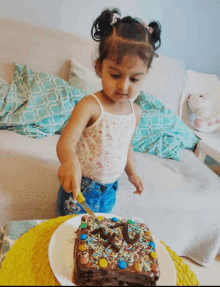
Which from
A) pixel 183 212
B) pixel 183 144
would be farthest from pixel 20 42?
pixel 183 212

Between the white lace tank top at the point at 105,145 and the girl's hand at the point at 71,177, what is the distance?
0.27 m

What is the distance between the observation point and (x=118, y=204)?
107cm

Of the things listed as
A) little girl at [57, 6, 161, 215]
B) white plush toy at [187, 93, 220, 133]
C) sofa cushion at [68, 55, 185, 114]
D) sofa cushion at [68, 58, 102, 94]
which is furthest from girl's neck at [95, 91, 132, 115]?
white plush toy at [187, 93, 220, 133]

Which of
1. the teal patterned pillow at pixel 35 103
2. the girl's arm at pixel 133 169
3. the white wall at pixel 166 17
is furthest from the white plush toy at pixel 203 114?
the girl's arm at pixel 133 169

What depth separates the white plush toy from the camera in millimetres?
1819

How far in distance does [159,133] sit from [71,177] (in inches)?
41.6

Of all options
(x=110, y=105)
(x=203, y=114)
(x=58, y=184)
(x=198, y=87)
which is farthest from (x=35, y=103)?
(x=198, y=87)

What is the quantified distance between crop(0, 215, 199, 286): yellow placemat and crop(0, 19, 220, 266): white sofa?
1.11ft

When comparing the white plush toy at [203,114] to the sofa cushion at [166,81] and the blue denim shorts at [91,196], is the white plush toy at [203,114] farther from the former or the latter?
the blue denim shorts at [91,196]

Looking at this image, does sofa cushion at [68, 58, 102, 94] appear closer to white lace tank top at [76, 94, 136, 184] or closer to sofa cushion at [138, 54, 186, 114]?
sofa cushion at [138, 54, 186, 114]

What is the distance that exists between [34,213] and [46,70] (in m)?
0.90

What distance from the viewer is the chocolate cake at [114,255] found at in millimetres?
495

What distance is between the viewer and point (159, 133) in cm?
149

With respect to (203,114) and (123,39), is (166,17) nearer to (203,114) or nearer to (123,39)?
(203,114)
